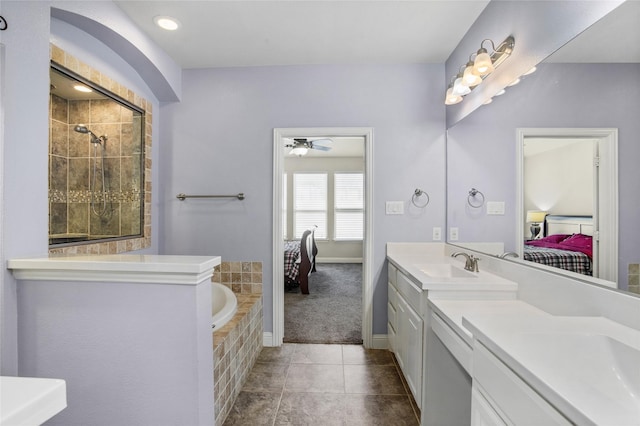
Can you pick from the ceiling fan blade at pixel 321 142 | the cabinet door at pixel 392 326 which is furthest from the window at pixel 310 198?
the cabinet door at pixel 392 326

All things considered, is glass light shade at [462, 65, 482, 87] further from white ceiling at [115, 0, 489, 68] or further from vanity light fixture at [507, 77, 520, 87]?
white ceiling at [115, 0, 489, 68]

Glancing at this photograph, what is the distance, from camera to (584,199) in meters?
1.12

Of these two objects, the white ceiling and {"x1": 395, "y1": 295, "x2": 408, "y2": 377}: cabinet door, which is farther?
{"x1": 395, "y1": 295, "x2": 408, "y2": 377}: cabinet door

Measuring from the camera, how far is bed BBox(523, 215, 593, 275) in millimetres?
1137

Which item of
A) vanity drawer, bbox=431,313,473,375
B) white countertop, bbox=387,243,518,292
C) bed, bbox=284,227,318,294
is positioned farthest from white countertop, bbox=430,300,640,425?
bed, bbox=284,227,318,294

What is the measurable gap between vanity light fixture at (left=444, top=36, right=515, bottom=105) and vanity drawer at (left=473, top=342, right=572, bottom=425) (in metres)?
1.60

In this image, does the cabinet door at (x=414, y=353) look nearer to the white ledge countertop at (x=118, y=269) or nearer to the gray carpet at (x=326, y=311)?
the gray carpet at (x=326, y=311)

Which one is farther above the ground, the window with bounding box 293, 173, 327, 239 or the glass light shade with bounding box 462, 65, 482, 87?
the glass light shade with bounding box 462, 65, 482, 87

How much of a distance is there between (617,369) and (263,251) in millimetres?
2303

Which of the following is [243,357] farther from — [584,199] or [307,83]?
[307,83]

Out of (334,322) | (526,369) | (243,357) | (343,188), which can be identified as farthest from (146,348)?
(343,188)

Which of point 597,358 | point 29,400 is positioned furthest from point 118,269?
point 597,358

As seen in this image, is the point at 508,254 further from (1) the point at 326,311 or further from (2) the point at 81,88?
(2) the point at 81,88

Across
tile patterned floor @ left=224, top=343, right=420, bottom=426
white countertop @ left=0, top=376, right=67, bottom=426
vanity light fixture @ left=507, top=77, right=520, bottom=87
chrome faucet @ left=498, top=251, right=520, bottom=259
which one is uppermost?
vanity light fixture @ left=507, top=77, right=520, bottom=87
